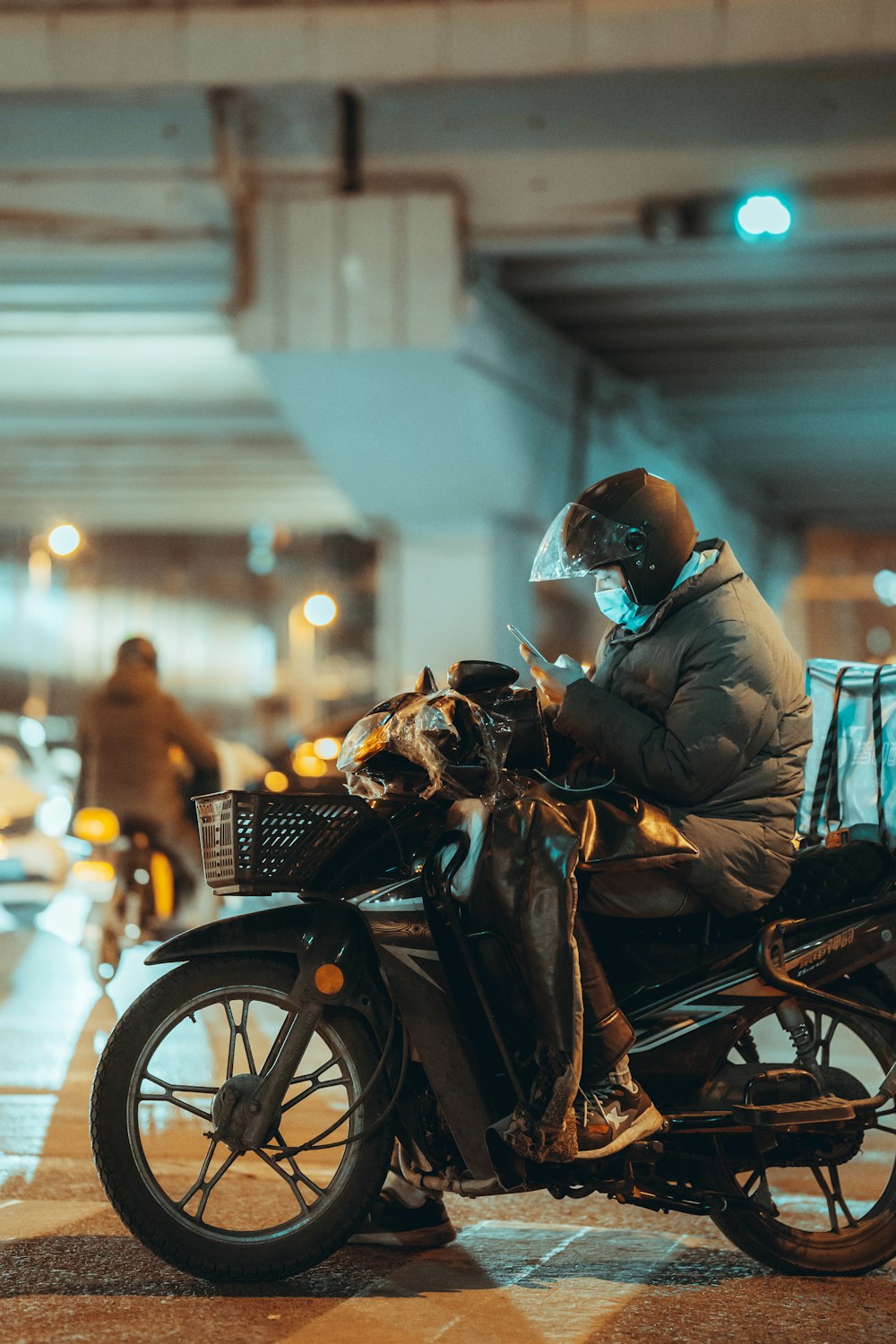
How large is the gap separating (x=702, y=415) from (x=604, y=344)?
4277 millimetres

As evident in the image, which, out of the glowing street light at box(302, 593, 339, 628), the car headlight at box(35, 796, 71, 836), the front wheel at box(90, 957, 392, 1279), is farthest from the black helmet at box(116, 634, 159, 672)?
the glowing street light at box(302, 593, 339, 628)

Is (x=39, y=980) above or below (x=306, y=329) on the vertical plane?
below

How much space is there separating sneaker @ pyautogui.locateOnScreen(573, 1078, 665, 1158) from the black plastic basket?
0.79 metres

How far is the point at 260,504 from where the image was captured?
104 ft

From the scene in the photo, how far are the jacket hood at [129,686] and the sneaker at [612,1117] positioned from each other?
6.78 m

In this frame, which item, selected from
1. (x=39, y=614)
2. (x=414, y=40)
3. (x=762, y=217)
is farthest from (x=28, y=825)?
(x=39, y=614)

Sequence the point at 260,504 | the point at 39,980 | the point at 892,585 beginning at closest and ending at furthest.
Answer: the point at 39,980
the point at 260,504
the point at 892,585

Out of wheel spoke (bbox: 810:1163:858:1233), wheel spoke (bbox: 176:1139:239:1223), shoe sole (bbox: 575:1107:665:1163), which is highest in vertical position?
shoe sole (bbox: 575:1107:665:1163)

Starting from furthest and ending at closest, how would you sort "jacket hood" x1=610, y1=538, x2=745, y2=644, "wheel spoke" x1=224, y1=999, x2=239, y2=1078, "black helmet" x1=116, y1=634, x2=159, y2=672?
"black helmet" x1=116, y1=634, x2=159, y2=672
"jacket hood" x1=610, y1=538, x2=745, y2=644
"wheel spoke" x1=224, y1=999, x2=239, y2=1078

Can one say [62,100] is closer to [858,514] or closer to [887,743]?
[887,743]

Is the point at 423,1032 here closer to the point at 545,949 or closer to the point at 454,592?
the point at 545,949

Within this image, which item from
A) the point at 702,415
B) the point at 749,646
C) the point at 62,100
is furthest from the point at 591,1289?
the point at 702,415

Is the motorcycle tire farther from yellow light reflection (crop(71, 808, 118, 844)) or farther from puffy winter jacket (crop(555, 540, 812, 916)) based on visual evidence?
yellow light reflection (crop(71, 808, 118, 844))

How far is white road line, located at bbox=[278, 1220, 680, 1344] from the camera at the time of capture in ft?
12.1
